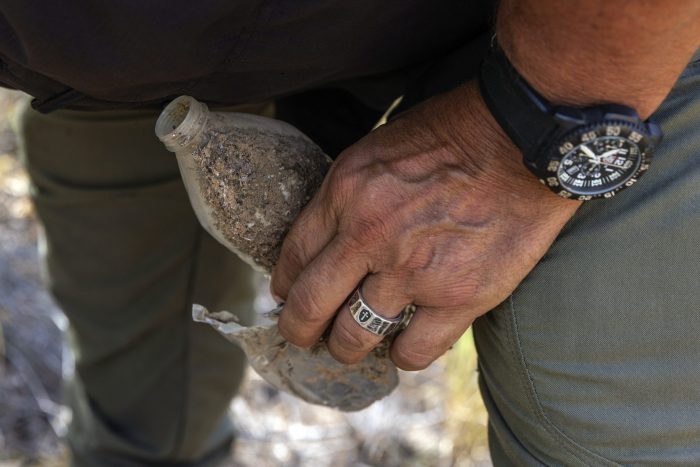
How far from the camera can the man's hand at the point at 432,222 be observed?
95 centimetres

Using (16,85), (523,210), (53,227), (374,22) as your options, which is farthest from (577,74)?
(53,227)

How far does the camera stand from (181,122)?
1018mm

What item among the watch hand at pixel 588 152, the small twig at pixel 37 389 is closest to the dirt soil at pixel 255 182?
the watch hand at pixel 588 152

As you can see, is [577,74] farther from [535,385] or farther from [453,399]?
[453,399]

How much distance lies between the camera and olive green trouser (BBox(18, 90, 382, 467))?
148cm

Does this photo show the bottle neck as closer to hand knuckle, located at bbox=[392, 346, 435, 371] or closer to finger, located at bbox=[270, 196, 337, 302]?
finger, located at bbox=[270, 196, 337, 302]

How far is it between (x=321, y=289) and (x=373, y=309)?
63mm

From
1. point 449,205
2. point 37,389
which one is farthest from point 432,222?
point 37,389

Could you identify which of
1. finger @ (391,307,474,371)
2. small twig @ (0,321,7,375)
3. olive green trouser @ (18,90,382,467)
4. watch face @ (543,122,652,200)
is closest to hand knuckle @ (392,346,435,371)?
finger @ (391,307,474,371)

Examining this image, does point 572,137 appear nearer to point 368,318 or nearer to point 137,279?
point 368,318

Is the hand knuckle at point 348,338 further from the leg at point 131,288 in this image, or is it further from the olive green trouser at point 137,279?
the leg at point 131,288

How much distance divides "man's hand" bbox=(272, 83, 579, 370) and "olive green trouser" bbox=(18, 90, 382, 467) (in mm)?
339

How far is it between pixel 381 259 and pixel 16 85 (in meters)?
0.44

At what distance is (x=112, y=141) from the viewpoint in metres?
1.48
